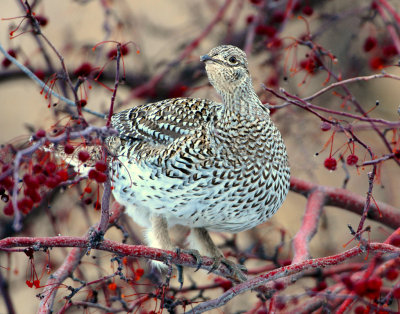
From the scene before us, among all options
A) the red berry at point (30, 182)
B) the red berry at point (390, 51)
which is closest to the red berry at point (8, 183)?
the red berry at point (30, 182)

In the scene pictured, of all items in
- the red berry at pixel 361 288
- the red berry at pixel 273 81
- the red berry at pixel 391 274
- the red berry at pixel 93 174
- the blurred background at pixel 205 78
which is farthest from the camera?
the red berry at pixel 273 81

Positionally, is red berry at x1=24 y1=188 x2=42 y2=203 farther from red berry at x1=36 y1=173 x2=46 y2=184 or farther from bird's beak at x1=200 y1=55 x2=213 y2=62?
bird's beak at x1=200 y1=55 x2=213 y2=62

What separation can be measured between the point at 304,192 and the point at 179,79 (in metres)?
1.35

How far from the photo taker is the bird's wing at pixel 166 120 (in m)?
3.59

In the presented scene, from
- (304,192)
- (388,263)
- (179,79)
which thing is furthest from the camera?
(179,79)

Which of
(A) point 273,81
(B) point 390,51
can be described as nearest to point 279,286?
(A) point 273,81

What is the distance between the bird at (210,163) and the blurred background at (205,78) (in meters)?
0.33

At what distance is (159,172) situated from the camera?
3.41 meters

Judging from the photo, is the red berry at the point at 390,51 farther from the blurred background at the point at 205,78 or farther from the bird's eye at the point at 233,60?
the bird's eye at the point at 233,60

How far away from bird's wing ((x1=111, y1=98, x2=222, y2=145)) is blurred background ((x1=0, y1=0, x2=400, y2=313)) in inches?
7.4

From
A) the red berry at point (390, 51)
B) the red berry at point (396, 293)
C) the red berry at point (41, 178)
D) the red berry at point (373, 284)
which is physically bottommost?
the red berry at point (396, 293)

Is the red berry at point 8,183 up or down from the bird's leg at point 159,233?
down

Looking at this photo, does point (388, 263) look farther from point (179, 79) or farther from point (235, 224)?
point (179, 79)

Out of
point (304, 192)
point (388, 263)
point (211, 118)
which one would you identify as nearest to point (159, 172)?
point (211, 118)
